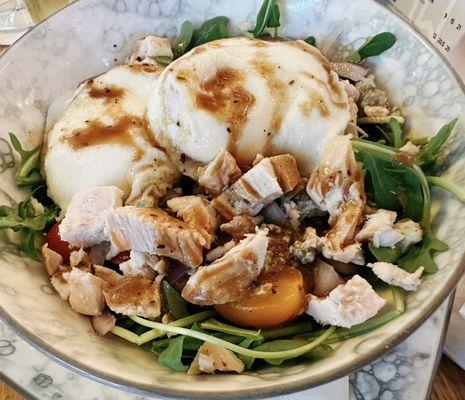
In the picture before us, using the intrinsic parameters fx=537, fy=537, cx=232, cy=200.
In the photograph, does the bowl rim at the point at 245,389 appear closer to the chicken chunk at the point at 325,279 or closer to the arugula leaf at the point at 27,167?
the chicken chunk at the point at 325,279

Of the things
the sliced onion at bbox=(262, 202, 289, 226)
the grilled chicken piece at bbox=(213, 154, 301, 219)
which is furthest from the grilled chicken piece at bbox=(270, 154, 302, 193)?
the sliced onion at bbox=(262, 202, 289, 226)

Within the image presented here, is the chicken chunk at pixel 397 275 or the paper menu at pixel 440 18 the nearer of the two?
the chicken chunk at pixel 397 275

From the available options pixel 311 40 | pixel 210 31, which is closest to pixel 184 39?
pixel 210 31

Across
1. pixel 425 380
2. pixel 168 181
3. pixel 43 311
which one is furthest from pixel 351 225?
pixel 43 311

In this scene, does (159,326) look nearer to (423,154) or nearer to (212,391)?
(212,391)

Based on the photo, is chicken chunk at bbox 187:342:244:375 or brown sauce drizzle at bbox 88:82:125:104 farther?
brown sauce drizzle at bbox 88:82:125:104

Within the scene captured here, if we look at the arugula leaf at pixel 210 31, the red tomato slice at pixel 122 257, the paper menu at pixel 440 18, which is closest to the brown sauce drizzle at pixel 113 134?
the red tomato slice at pixel 122 257

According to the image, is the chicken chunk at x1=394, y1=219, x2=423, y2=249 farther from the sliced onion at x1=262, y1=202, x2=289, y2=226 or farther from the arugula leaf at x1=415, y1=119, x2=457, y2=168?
the sliced onion at x1=262, y1=202, x2=289, y2=226
